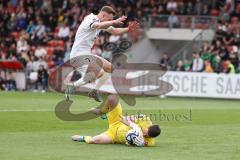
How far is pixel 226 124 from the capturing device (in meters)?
17.0

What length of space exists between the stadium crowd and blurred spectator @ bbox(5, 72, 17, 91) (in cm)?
10

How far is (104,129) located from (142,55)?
2150 centimetres

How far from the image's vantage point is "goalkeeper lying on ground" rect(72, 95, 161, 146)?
12016mm

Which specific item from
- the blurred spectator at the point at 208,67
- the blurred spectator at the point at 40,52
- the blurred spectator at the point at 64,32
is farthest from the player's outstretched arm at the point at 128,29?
the blurred spectator at the point at 64,32

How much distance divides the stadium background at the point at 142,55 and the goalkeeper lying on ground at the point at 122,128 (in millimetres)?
1462

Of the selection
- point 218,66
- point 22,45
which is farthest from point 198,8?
point 22,45

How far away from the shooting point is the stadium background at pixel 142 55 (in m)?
16.4

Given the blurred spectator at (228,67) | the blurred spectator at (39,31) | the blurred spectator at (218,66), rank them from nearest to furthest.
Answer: the blurred spectator at (228,67) → the blurred spectator at (218,66) → the blurred spectator at (39,31)

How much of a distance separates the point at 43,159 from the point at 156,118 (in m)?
8.41

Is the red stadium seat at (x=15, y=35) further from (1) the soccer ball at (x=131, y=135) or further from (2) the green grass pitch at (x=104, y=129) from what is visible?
(1) the soccer ball at (x=131, y=135)

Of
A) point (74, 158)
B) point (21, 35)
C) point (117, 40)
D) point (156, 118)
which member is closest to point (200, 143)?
point (74, 158)

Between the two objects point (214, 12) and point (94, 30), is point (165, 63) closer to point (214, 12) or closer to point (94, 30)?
point (214, 12)

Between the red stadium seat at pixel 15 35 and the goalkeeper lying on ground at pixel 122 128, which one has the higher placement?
the goalkeeper lying on ground at pixel 122 128

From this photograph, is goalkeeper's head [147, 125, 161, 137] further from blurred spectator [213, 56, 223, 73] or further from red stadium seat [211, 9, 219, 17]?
red stadium seat [211, 9, 219, 17]
